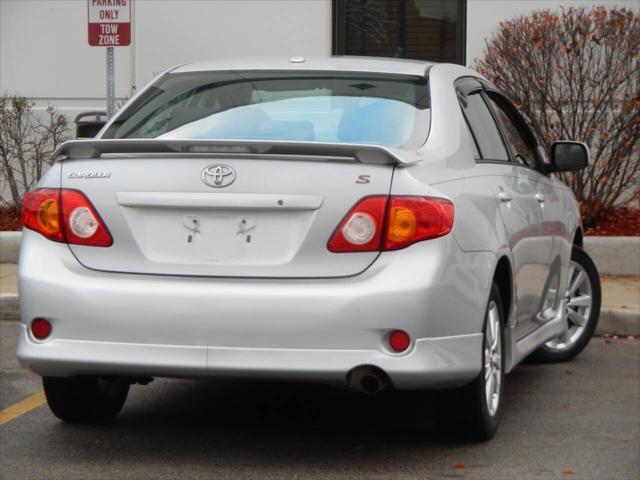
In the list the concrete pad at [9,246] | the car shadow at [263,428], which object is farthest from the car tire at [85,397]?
the concrete pad at [9,246]

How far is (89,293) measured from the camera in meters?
5.16

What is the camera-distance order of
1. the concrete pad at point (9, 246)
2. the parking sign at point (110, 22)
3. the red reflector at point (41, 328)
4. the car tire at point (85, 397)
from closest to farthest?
the red reflector at point (41, 328)
the car tire at point (85, 397)
the parking sign at point (110, 22)
the concrete pad at point (9, 246)

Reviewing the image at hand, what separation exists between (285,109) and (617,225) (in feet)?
24.2

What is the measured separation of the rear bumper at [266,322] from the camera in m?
4.99

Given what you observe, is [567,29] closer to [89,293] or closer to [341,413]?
[341,413]

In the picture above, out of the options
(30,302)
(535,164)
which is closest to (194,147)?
(30,302)

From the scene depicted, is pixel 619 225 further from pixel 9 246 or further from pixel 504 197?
pixel 504 197

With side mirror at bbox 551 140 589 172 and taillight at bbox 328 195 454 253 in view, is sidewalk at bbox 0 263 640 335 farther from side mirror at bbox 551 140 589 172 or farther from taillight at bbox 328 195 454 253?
taillight at bbox 328 195 454 253

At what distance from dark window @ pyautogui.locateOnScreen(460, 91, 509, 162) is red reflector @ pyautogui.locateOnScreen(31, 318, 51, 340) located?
6.66ft

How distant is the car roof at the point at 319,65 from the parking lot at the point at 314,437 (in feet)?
5.11

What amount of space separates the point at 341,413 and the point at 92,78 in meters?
8.97

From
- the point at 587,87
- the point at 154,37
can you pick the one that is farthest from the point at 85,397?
the point at 154,37

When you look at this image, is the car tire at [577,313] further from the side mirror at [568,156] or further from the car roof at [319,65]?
the car roof at [319,65]

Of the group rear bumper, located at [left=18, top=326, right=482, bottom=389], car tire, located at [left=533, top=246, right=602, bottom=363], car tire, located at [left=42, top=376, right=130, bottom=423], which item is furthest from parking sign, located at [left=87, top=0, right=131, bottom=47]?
rear bumper, located at [left=18, top=326, right=482, bottom=389]
